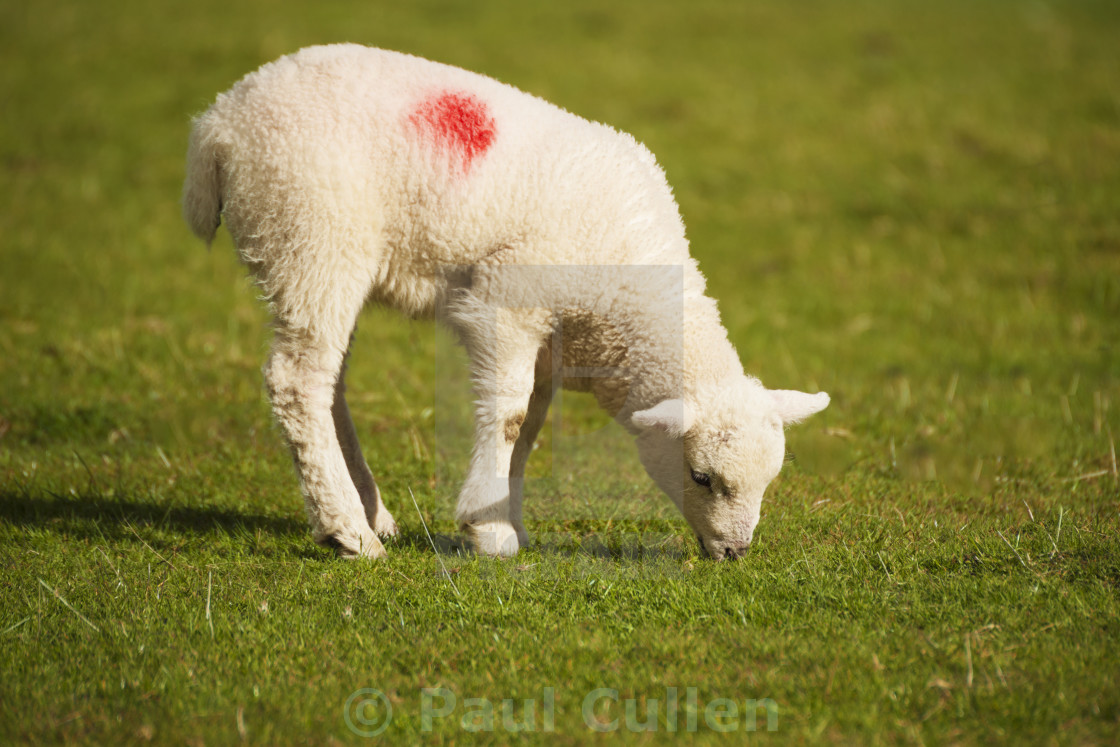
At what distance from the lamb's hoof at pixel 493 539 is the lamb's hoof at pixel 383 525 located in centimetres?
53

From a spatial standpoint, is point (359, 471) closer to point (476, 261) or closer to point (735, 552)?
point (476, 261)

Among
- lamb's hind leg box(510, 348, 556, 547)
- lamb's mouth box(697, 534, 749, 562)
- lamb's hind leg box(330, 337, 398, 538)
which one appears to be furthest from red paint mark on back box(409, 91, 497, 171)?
lamb's mouth box(697, 534, 749, 562)

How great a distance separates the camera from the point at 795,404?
4.31 metres

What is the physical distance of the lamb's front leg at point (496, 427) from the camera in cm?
431

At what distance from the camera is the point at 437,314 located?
15.0ft

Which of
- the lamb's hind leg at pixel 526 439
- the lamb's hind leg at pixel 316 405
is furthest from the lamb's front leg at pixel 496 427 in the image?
the lamb's hind leg at pixel 316 405

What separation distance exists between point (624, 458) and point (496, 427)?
1653 millimetres

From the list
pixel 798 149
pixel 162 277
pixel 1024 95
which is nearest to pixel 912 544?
pixel 162 277

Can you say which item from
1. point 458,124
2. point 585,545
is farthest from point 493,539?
point 458,124

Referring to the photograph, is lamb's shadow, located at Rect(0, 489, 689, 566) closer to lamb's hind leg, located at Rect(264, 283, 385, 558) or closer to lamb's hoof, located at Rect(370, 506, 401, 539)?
lamb's hoof, located at Rect(370, 506, 401, 539)

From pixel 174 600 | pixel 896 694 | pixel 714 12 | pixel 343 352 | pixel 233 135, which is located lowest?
pixel 174 600

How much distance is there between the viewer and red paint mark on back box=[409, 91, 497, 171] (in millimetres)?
4242

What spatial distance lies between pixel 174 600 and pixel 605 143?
8.29ft

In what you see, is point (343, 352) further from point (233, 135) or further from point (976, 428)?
point (976, 428)
